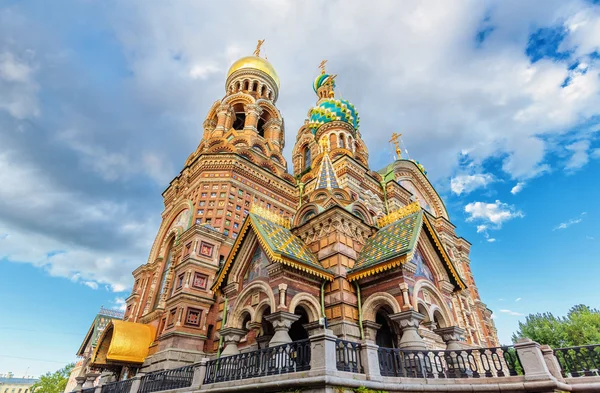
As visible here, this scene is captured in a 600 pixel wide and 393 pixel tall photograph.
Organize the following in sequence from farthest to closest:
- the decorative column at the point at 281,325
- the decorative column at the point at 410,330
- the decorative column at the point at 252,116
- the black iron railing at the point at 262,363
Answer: the decorative column at the point at 252,116
the decorative column at the point at 281,325
the decorative column at the point at 410,330
the black iron railing at the point at 262,363

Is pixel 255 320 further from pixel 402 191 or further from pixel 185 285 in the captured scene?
pixel 402 191

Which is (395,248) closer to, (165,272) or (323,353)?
(323,353)

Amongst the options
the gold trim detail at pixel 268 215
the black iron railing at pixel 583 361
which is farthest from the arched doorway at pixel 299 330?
the black iron railing at pixel 583 361

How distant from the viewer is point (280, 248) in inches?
408

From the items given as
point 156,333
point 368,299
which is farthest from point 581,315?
point 156,333

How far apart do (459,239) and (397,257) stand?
23.9m

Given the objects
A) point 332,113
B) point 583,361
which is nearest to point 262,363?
point 583,361

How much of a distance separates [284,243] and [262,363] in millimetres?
4005

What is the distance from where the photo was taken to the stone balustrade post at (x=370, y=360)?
23.1ft

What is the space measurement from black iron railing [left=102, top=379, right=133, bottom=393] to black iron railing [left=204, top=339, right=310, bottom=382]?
16.9 feet

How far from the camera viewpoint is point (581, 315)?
27562 mm

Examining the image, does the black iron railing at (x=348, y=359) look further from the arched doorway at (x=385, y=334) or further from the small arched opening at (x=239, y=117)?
the small arched opening at (x=239, y=117)

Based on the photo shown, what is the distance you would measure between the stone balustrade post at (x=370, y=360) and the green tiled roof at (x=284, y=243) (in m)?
3.36

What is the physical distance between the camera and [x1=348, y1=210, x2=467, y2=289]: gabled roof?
9.73 m
